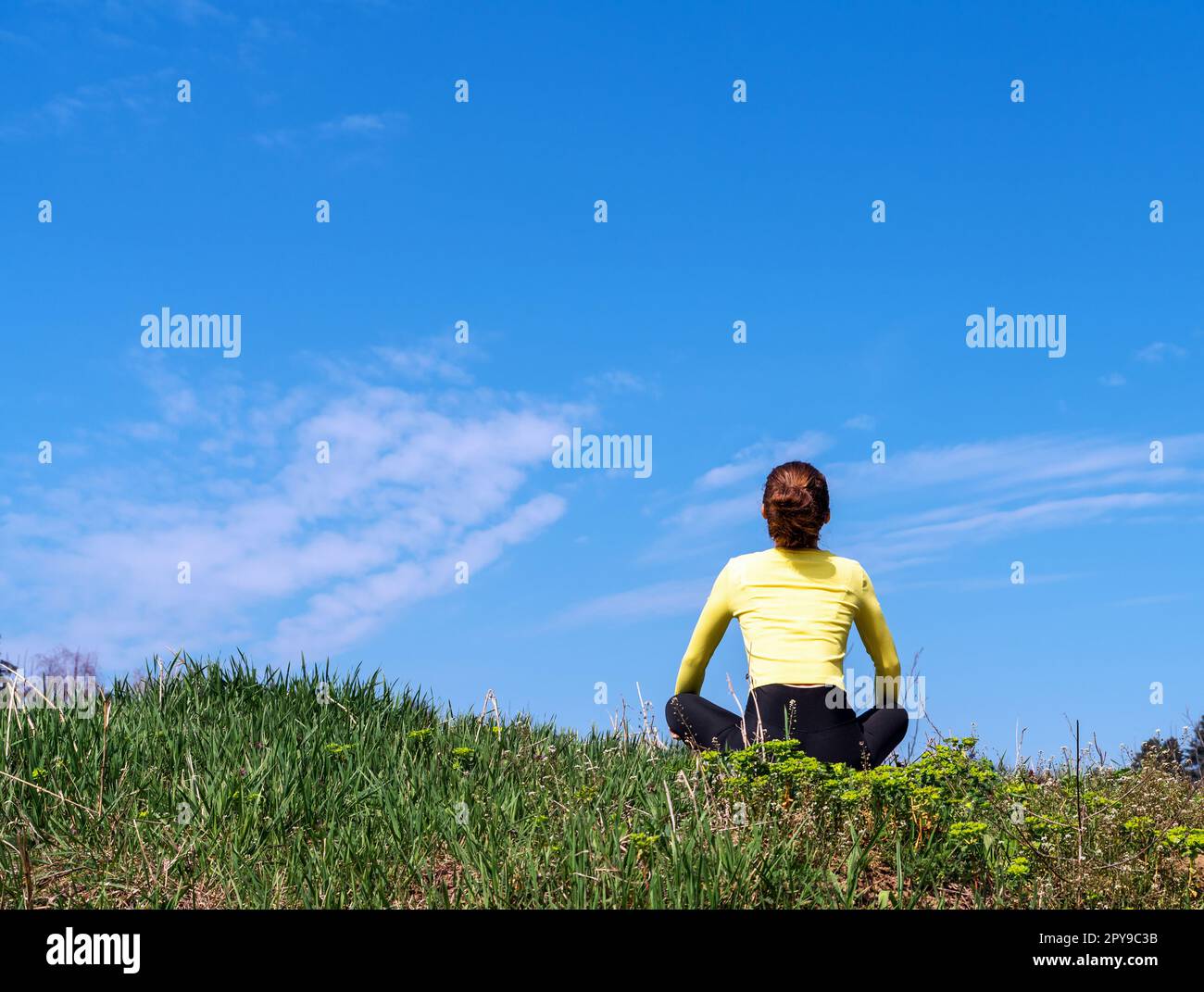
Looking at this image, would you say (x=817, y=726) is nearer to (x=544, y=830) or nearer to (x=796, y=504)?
(x=796, y=504)

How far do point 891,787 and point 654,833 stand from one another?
134 centimetres

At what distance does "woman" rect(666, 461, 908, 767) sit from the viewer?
259 inches

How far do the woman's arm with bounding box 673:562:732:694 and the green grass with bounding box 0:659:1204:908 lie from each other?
58 cm

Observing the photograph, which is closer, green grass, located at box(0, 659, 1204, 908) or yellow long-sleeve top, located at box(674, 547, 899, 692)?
green grass, located at box(0, 659, 1204, 908)

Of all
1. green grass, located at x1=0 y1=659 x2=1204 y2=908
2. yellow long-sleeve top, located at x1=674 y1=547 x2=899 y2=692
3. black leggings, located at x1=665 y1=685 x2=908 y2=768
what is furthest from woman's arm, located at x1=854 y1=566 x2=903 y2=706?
green grass, located at x1=0 y1=659 x2=1204 y2=908

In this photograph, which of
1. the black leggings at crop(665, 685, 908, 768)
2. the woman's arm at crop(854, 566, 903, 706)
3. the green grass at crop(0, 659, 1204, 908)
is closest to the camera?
the green grass at crop(0, 659, 1204, 908)

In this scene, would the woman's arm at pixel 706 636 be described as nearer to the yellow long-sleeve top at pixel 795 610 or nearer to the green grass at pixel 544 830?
the yellow long-sleeve top at pixel 795 610

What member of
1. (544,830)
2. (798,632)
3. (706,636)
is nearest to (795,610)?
(798,632)

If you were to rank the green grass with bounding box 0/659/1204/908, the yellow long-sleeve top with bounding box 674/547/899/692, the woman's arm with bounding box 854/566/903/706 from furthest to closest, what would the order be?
the woman's arm with bounding box 854/566/903/706 < the yellow long-sleeve top with bounding box 674/547/899/692 < the green grass with bounding box 0/659/1204/908

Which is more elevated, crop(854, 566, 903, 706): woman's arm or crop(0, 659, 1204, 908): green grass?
crop(854, 566, 903, 706): woman's arm

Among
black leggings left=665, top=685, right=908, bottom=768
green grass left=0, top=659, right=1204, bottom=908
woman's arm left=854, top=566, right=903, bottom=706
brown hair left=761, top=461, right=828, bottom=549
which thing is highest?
brown hair left=761, top=461, right=828, bottom=549

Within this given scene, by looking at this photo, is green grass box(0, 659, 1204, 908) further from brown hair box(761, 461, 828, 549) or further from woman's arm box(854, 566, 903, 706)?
brown hair box(761, 461, 828, 549)
